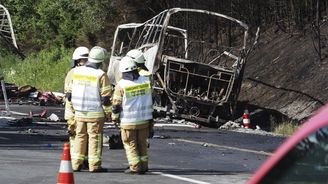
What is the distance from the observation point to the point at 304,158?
8.68ft

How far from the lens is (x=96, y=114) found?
34.8 ft

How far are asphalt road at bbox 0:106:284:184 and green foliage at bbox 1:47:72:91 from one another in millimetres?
20407

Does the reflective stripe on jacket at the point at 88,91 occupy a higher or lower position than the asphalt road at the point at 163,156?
higher

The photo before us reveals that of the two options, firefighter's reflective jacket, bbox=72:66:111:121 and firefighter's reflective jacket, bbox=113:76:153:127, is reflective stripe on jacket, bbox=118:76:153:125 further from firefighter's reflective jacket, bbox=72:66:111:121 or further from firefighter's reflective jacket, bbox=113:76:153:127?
firefighter's reflective jacket, bbox=72:66:111:121

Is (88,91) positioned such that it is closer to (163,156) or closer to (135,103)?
(135,103)

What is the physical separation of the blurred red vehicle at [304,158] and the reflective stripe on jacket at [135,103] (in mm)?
7760

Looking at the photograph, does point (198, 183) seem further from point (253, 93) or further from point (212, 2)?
point (212, 2)

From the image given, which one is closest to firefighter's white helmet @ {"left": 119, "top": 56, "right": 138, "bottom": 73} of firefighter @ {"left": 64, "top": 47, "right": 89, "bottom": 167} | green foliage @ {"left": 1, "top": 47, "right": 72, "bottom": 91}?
firefighter @ {"left": 64, "top": 47, "right": 89, "bottom": 167}

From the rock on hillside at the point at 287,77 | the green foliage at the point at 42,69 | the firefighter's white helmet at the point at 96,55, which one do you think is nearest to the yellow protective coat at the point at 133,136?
the firefighter's white helmet at the point at 96,55

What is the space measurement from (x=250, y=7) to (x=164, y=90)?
11330mm

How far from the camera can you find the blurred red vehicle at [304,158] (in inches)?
102

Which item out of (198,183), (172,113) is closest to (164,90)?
(172,113)

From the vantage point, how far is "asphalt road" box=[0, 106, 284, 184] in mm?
10180

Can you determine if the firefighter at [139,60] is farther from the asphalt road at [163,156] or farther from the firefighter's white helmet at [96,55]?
the asphalt road at [163,156]
